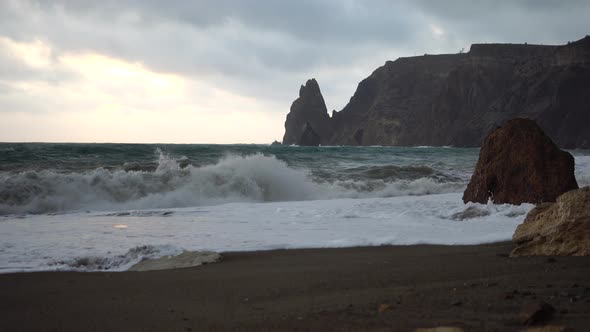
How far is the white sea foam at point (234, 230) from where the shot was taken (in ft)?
17.4

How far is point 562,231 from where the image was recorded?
452 centimetres

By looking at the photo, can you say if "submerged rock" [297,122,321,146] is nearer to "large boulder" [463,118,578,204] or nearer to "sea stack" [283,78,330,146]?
"sea stack" [283,78,330,146]

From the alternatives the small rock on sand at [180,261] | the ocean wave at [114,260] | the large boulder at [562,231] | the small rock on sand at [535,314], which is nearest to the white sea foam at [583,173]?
the large boulder at [562,231]

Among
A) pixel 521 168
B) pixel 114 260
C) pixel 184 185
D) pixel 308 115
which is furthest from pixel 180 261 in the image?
pixel 308 115

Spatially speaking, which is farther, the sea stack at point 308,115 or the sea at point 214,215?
the sea stack at point 308,115

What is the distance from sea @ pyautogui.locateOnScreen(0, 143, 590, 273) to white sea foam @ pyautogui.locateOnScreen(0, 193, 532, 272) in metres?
0.01

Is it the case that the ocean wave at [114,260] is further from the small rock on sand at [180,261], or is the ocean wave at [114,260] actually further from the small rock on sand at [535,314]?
the small rock on sand at [535,314]

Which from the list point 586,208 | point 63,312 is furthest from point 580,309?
point 63,312

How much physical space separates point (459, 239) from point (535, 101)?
81.9 meters

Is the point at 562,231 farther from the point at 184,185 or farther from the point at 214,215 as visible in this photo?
the point at 184,185

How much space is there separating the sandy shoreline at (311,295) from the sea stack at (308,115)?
12767cm

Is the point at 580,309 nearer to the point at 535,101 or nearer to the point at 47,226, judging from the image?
the point at 47,226

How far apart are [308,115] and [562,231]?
437 feet

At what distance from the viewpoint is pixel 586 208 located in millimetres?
4453
